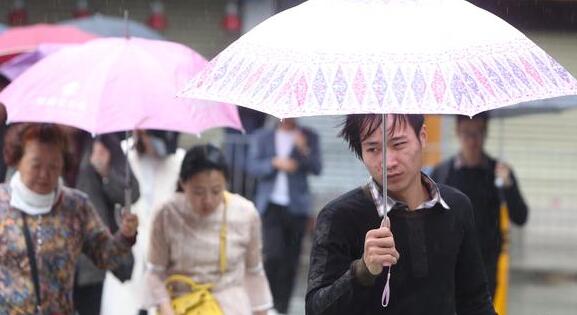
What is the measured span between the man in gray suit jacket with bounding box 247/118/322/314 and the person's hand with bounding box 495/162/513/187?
2376 millimetres

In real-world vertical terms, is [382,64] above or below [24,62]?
above

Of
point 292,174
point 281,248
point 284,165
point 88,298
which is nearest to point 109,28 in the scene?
point 284,165

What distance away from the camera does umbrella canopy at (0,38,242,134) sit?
530 cm

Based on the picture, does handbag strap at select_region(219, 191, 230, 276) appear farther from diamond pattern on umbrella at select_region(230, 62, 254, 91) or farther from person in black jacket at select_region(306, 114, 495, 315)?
diamond pattern on umbrella at select_region(230, 62, 254, 91)

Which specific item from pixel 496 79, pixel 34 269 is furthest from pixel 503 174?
pixel 496 79

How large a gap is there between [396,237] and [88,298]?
3.56 meters

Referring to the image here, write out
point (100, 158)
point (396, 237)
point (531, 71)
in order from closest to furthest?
point (531, 71) < point (396, 237) < point (100, 158)

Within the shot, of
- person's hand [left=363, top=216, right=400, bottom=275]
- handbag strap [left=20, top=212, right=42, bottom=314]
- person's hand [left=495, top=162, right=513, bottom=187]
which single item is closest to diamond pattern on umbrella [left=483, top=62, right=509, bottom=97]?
person's hand [left=363, top=216, right=400, bottom=275]

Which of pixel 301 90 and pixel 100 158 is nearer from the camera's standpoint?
pixel 301 90

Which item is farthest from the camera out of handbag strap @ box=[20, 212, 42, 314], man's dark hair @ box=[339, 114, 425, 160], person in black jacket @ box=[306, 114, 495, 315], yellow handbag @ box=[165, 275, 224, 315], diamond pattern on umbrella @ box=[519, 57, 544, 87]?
yellow handbag @ box=[165, 275, 224, 315]

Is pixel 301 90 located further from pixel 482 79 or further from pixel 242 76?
pixel 482 79

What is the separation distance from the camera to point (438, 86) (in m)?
3.62

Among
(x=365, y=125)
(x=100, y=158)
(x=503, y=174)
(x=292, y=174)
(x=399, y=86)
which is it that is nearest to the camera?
(x=399, y=86)

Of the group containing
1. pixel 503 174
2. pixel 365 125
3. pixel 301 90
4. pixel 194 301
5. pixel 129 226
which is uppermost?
pixel 301 90
